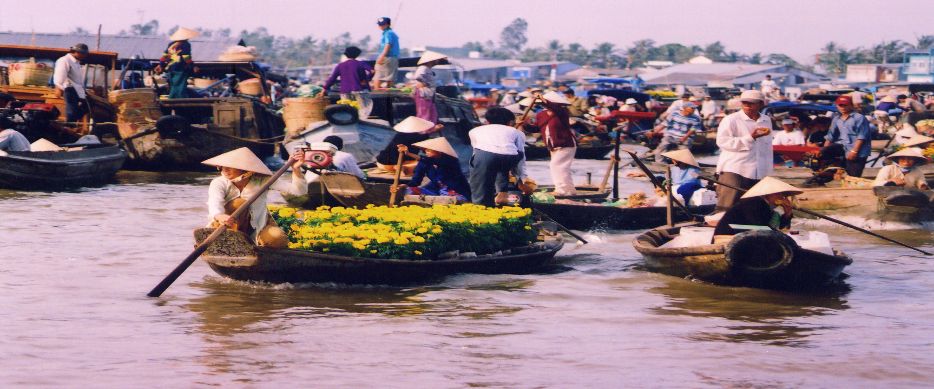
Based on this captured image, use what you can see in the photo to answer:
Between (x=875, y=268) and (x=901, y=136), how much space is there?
7409mm

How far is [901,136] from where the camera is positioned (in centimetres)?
1836

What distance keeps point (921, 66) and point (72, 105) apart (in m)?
51.6

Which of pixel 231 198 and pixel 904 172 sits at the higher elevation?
pixel 231 198

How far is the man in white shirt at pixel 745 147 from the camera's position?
10477 millimetres

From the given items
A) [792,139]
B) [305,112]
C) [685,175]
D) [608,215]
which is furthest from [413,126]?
[792,139]

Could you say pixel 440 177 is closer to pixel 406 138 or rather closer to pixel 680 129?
pixel 406 138

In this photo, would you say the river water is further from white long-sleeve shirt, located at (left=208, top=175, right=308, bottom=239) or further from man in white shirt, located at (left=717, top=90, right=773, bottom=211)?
man in white shirt, located at (left=717, top=90, right=773, bottom=211)

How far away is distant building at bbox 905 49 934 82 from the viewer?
60.2m

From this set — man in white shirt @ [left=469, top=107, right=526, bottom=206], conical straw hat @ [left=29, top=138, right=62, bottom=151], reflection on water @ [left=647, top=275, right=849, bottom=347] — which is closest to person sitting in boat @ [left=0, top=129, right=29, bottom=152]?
conical straw hat @ [left=29, top=138, right=62, bottom=151]

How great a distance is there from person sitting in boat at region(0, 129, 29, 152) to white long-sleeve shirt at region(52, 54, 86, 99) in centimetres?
202

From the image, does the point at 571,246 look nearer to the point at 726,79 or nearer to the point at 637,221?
the point at 637,221

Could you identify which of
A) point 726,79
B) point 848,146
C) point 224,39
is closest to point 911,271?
point 848,146

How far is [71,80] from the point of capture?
59.2 feet

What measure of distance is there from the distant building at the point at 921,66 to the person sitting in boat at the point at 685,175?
4987 cm
